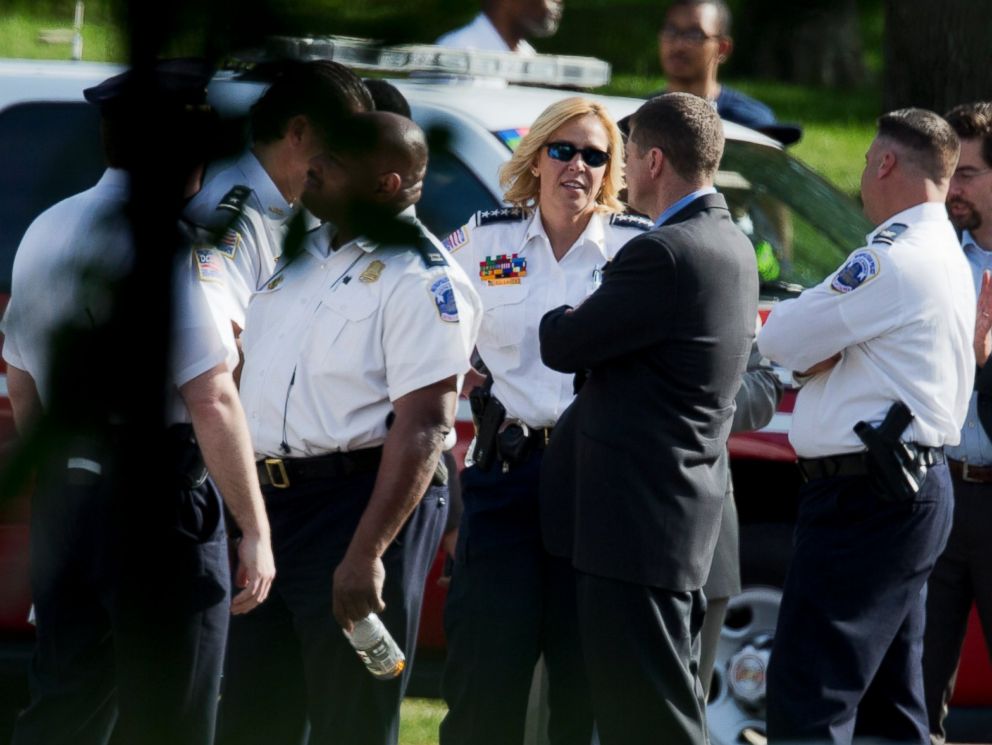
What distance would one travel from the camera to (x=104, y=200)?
104 centimetres

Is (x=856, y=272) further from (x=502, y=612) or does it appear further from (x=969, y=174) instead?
(x=502, y=612)

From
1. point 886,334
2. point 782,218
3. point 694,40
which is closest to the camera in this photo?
point 694,40

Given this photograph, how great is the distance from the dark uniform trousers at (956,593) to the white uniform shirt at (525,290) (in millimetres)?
1236

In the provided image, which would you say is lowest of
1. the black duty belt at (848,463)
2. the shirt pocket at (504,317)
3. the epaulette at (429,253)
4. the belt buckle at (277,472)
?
the belt buckle at (277,472)

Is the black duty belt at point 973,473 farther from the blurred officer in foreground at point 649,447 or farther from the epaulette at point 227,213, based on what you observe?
the epaulette at point 227,213

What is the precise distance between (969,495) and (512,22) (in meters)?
3.51

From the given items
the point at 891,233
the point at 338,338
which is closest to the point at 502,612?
the point at 338,338

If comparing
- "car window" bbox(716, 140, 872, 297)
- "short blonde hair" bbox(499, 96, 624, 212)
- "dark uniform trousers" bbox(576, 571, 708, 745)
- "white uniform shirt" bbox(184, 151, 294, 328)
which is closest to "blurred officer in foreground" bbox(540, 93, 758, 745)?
"dark uniform trousers" bbox(576, 571, 708, 745)

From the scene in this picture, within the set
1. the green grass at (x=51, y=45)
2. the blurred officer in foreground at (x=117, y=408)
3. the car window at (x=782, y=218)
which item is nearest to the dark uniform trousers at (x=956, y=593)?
the car window at (x=782, y=218)

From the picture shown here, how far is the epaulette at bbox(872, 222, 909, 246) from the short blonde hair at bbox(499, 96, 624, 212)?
0.65 meters

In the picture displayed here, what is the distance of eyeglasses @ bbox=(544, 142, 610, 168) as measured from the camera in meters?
3.96

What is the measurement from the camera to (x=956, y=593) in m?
4.43

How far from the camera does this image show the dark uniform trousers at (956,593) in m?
4.33

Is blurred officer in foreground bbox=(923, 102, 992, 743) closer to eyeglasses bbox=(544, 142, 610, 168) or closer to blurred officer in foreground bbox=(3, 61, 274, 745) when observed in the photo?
eyeglasses bbox=(544, 142, 610, 168)
